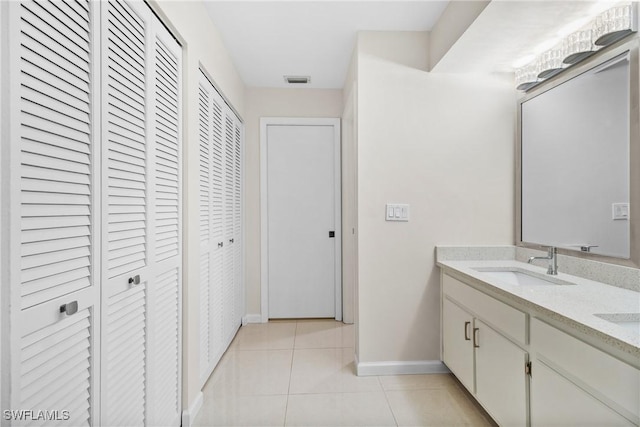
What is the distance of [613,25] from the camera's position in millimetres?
1576

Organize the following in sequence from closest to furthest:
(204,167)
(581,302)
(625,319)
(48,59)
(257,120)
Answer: (48,59) → (625,319) → (581,302) → (204,167) → (257,120)

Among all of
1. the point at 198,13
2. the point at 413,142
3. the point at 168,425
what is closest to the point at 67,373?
the point at 168,425

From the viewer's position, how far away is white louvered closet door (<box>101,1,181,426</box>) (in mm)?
1180

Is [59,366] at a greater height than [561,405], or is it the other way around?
[59,366]

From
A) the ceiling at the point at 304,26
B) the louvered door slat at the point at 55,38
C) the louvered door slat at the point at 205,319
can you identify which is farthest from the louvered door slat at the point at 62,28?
the louvered door slat at the point at 205,319

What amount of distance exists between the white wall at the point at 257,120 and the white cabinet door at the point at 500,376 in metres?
2.36

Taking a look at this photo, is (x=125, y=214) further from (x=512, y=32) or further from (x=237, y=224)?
(x=512, y=32)

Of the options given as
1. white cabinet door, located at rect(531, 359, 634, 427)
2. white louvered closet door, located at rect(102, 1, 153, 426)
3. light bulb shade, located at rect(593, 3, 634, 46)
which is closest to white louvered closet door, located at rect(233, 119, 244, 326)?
white louvered closet door, located at rect(102, 1, 153, 426)

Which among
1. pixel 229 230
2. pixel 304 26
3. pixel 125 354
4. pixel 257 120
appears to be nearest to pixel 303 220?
pixel 229 230

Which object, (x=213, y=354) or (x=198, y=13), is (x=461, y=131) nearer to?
(x=198, y=13)

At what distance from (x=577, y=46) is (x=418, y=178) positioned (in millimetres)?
1112

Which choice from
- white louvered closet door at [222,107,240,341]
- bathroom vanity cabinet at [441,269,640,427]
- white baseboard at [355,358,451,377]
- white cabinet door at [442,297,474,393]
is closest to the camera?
bathroom vanity cabinet at [441,269,640,427]

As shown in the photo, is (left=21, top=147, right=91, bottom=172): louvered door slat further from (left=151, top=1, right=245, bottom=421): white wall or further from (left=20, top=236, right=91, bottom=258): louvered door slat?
(left=151, top=1, right=245, bottom=421): white wall

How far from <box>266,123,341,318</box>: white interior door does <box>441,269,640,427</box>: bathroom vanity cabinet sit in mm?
1626
